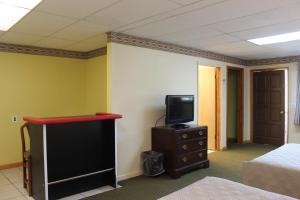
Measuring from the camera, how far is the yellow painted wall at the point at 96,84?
5199mm

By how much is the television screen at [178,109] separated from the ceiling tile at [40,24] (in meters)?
1.99

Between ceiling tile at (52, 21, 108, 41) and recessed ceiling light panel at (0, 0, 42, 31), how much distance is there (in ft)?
2.17

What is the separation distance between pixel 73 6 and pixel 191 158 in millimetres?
3034

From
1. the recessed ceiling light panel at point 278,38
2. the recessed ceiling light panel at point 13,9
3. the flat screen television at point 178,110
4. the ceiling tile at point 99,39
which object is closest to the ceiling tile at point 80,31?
the ceiling tile at point 99,39

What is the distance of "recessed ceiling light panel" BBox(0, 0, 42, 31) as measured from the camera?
2.63m

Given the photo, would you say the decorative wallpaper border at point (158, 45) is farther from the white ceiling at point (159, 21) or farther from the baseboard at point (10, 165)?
the baseboard at point (10, 165)

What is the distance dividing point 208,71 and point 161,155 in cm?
282

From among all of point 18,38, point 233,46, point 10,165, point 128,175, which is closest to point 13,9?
point 18,38

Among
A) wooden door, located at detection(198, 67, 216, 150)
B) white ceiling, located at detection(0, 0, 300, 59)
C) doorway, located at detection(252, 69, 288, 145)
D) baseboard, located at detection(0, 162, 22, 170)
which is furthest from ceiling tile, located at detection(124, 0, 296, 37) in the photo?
doorway, located at detection(252, 69, 288, 145)

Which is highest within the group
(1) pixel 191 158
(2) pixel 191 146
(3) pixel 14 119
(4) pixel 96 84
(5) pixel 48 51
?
(5) pixel 48 51

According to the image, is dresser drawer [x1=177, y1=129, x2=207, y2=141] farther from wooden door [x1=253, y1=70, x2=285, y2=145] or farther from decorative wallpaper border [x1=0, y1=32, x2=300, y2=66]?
wooden door [x1=253, y1=70, x2=285, y2=145]

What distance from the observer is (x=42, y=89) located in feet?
16.7

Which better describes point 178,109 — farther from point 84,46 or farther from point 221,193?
point 221,193

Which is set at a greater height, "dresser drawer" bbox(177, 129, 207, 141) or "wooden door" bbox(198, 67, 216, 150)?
"wooden door" bbox(198, 67, 216, 150)
